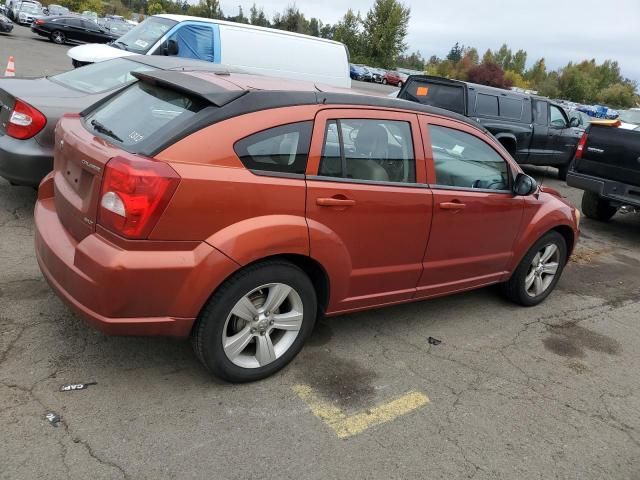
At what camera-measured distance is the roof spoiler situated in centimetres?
291

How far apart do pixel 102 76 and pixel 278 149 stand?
3.65 metres

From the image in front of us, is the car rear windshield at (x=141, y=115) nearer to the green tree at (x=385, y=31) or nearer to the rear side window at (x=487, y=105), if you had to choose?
the rear side window at (x=487, y=105)

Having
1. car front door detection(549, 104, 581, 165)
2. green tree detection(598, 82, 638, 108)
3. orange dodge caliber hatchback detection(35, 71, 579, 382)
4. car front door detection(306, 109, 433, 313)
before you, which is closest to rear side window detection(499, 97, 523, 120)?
car front door detection(549, 104, 581, 165)

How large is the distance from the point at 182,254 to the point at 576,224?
3821 mm

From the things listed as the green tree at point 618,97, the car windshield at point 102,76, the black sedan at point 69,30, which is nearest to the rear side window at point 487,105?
the car windshield at point 102,76

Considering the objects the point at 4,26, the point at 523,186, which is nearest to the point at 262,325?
the point at 523,186

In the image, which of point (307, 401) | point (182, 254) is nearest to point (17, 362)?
point (182, 254)

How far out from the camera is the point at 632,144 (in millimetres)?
7371

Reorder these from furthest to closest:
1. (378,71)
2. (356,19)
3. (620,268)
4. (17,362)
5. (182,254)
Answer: (356,19), (378,71), (620,268), (17,362), (182,254)

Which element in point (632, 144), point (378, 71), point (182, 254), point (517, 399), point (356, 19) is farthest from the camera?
point (356, 19)

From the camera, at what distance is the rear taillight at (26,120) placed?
4738mm

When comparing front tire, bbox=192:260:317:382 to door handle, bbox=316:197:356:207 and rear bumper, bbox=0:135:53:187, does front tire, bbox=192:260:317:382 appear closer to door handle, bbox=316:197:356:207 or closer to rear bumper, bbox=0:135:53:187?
door handle, bbox=316:197:356:207

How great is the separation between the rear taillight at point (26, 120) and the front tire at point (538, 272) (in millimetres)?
4270

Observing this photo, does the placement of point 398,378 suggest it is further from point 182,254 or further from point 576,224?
point 576,224
